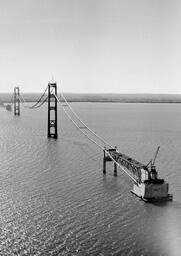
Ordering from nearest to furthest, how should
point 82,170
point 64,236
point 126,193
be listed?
point 64,236, point 126,193, point 82,170

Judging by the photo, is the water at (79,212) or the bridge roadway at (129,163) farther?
the bridge roadway at (129,163)

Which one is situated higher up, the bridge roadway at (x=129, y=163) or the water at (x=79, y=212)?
the bridge roadway at (x=129, y=163)

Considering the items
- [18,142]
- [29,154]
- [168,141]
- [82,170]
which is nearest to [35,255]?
[82,170]

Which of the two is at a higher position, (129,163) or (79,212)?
(129,163)

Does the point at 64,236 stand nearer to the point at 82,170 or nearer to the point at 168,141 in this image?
the point at 82,170

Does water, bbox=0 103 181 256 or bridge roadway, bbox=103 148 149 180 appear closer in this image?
water, bbox=0 103 181 256

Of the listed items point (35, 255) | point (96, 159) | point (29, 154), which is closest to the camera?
point (35, 255)

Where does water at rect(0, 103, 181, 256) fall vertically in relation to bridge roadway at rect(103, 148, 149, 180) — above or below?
below

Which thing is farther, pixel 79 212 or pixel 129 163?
pixel 129 163

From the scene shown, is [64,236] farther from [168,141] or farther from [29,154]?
[168,141]

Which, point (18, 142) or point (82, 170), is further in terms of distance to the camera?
point (18, 142)
